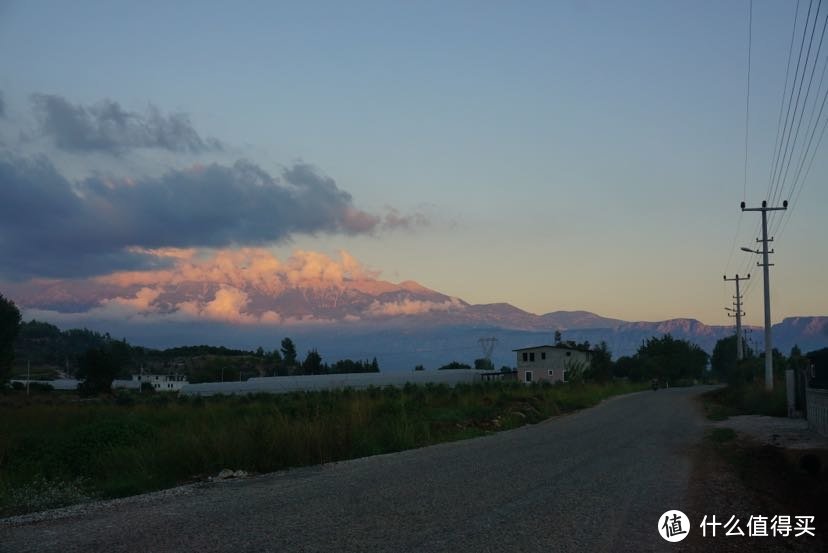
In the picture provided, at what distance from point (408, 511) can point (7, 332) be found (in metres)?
92.5

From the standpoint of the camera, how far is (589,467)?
1536 centimetres

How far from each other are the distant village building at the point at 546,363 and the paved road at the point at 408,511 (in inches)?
3059

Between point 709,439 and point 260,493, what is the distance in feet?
48.6

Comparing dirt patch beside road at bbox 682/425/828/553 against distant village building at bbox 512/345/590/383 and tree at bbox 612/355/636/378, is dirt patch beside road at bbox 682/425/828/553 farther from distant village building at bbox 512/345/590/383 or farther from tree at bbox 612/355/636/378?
tree at bbox 612/355/636/378

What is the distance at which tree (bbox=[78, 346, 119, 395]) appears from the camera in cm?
8708

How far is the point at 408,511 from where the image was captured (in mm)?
10484

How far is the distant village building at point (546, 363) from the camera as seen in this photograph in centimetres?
9369

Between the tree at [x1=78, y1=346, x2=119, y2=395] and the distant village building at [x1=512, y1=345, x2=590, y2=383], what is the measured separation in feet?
165

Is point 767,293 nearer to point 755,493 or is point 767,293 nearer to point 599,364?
point 755,493

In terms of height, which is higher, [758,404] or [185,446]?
[185,446]

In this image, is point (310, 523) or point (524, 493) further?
point (524, 493)

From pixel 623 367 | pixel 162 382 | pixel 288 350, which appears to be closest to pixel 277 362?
pixel 288 350

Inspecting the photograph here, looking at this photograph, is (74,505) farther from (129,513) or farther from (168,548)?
(168,548)

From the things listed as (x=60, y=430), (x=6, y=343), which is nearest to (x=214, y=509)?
(x=60, y=430)
